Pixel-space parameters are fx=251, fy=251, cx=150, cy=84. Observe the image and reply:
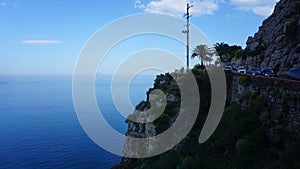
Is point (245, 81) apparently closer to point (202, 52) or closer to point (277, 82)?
point (277, 82)

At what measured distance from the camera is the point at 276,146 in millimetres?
13367

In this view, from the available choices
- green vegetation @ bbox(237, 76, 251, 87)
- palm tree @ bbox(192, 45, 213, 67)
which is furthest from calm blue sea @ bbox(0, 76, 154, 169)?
green vegetation @ bbox(237, 76, 251, 87)

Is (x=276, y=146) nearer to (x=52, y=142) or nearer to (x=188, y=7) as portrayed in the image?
(x=188, y=7)

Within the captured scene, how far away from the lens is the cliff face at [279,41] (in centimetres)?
2419

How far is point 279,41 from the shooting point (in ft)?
87.8

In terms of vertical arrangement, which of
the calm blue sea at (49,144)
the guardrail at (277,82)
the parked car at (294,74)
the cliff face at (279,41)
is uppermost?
the cliff face at (279,41)

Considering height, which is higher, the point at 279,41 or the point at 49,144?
the point at 279,41


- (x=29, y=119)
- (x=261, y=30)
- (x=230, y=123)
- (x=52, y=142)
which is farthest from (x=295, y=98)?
(x=29, y=119)

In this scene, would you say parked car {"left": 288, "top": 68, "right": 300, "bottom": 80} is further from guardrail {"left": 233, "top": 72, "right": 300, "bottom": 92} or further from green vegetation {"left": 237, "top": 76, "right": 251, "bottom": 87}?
guardrail {"left": 233, "top": 72, "right": 300, "bottom": 92}

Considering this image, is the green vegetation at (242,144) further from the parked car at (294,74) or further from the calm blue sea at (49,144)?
the calm blue sea at (49,144)

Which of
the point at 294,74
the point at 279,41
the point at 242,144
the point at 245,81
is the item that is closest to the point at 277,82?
the point at 242,144

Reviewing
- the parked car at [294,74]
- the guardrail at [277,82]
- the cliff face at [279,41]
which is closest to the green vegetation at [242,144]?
the guardrail at [277,82]

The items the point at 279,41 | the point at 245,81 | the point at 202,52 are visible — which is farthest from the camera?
the point at 202,52

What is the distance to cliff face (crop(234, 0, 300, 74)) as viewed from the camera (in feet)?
79.4
